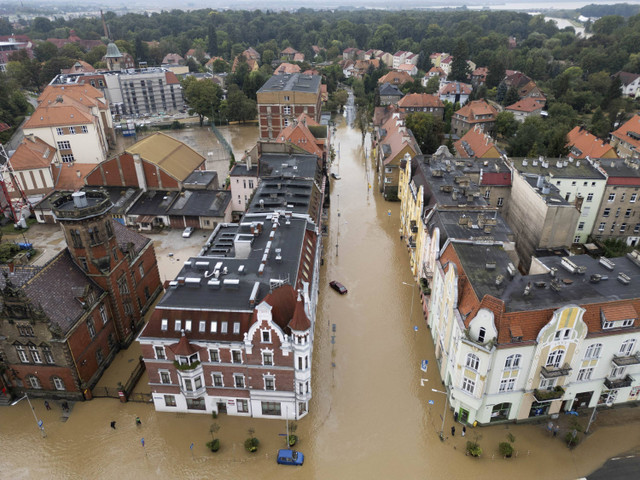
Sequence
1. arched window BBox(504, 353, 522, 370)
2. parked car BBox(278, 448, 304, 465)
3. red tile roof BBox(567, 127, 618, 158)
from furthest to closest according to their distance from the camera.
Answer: red tile roof BBox(567, 127, 618, 158) < parked car BBox(278, 448, 304, 465) < arched window BBox(504, 353, 522, 370)

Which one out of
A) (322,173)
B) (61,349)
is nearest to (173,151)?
(322,173)

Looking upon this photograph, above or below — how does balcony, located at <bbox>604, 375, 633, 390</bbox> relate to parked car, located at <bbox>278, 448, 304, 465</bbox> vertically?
above

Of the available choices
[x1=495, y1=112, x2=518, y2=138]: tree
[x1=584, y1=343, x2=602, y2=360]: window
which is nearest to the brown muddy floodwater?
[x1=584, y1=343, x2=602, y2=360]: window

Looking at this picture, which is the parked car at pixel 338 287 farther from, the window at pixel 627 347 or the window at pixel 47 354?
the window at pixel 47 354

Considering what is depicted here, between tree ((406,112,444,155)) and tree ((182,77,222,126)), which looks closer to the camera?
tree ((406,112,444,155))

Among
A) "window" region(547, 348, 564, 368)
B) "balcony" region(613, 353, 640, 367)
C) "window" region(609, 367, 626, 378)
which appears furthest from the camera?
"window" region(609, 367, 626, 378)

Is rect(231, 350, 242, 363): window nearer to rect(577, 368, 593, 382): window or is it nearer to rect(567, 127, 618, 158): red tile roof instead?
rect(577, 368, 593, 382): window

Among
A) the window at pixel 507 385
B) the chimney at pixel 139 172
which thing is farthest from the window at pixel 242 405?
the chimney at pixel 139 172

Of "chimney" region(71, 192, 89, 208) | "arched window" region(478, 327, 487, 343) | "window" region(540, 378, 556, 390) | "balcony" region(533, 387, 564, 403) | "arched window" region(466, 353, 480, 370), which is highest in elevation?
"chimney" region(71, 192, 89, 208)
